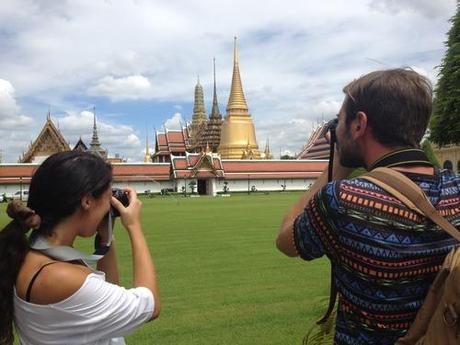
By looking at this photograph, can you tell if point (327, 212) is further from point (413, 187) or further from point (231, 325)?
point (231, 325)

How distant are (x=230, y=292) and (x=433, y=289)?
5492 mm

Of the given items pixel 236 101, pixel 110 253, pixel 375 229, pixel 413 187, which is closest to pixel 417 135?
pixel 413 187

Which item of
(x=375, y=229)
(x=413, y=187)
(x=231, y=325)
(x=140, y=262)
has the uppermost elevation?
(x=413, y=187)

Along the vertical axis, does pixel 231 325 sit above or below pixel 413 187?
below

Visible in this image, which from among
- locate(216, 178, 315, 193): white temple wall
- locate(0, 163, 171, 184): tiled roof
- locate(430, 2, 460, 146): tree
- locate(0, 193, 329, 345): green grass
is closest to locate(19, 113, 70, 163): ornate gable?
locate(0, 163, 171, 184): tiled roof

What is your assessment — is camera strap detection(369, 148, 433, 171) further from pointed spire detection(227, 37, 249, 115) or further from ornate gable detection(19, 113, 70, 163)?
pointed spire detection(227, 37, 249, 115)

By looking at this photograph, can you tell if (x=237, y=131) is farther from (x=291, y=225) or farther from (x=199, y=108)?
(x=291, y=225)

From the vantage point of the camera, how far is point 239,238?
12.5 metres

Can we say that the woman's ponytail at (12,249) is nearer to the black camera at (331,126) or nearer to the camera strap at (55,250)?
the camera strap at (55,250)

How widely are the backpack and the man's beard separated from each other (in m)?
0.12

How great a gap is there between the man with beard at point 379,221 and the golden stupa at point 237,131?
208 feet

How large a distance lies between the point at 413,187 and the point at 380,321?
16.3 inches

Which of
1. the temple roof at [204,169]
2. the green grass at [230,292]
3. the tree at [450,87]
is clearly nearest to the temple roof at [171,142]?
the temple roof at [204,169]

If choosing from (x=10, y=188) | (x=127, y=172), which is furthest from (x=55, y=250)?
(x=10, y=188)
